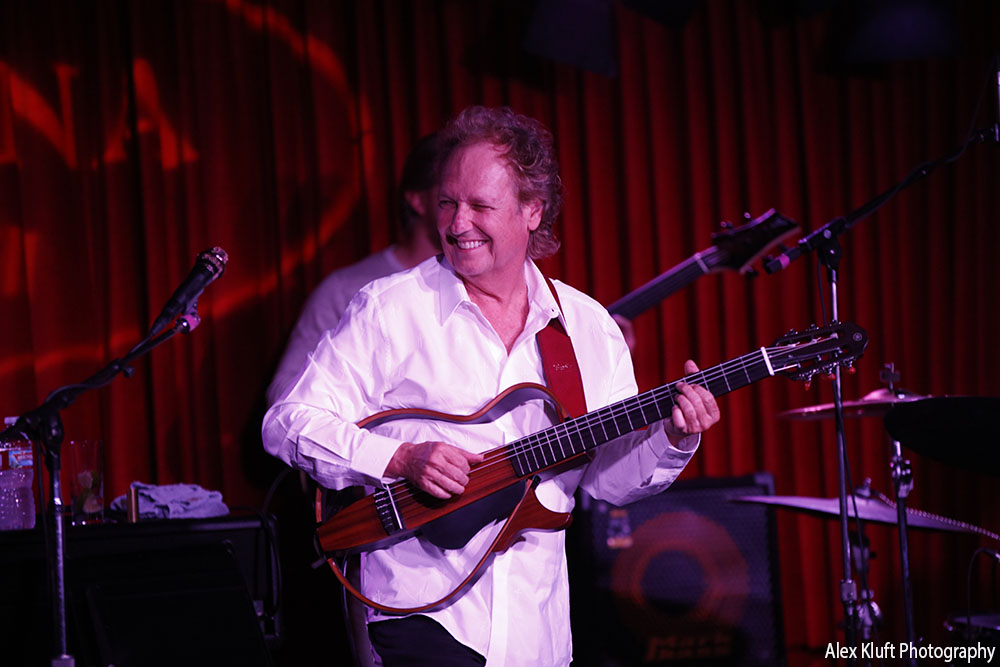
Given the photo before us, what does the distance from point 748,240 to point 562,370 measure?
68.0 inches

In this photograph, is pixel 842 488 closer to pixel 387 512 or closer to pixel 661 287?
pixel 661 287

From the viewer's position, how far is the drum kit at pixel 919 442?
2363mm

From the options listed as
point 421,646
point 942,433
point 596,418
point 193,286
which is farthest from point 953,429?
point 193,286

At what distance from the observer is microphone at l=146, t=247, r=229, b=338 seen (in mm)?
2164

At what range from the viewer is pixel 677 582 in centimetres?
334

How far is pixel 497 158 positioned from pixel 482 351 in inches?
18.8

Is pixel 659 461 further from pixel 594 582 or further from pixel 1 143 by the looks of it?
pixel 1 143

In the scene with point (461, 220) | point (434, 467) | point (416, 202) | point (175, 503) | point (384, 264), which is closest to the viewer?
point (434, 467)

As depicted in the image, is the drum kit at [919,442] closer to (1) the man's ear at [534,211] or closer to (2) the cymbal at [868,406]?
(2) the cymbal at [868,406]

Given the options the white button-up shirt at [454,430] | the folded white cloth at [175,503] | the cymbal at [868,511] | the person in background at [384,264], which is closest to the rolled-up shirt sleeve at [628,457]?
the white button-up shirt at [454,430]

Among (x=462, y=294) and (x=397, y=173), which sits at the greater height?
(x=397, y=173)

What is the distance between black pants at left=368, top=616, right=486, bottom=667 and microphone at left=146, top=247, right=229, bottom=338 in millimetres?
843

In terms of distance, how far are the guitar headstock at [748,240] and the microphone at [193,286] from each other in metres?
2.16

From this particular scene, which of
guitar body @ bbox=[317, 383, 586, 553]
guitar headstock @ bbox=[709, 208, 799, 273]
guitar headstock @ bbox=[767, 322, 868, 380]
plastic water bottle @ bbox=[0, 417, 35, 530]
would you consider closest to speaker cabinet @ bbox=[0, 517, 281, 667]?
plastic water bottle @ bbox=[0, 417, 35, 530]
